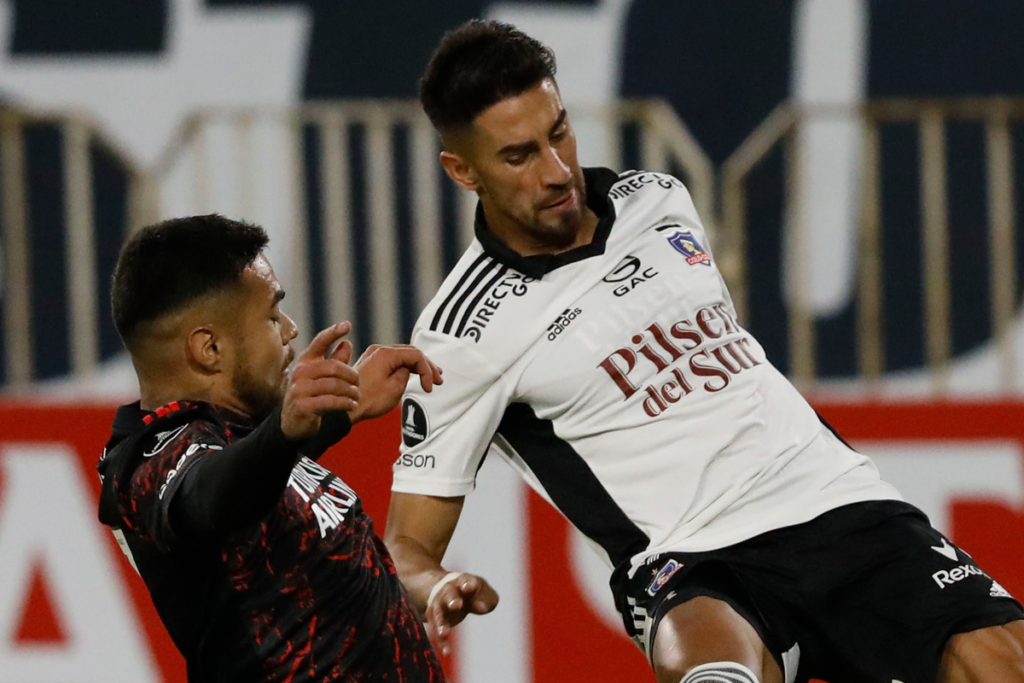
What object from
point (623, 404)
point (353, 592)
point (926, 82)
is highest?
point (926, 82)

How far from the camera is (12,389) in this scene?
6023mm

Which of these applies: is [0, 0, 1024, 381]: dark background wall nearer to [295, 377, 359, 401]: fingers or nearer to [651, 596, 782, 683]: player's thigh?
[651, 596, 782, 683]: player's thigh

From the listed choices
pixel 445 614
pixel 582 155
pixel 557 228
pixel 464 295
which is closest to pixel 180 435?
pixel 445 614

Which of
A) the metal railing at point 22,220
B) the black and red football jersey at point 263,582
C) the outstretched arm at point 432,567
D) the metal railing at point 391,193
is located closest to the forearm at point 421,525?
the outstretched arm at point 432,567

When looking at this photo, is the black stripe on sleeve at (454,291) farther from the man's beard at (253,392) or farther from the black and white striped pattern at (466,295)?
the man's beard at (253,392)

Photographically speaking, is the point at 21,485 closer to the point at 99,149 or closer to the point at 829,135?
the point at 99,149

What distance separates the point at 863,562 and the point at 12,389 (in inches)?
157

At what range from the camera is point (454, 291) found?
3262mm

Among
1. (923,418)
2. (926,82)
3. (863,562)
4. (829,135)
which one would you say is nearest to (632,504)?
(863,562)

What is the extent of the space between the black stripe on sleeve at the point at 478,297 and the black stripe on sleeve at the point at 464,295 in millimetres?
16

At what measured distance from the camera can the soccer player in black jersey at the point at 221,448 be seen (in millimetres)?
2471

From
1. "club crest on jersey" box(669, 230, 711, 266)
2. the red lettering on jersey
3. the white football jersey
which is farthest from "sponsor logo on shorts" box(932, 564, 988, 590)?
"club crest on jersey" box(669, 230, 711, 266)

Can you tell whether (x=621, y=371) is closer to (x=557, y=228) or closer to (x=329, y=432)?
(x=557, y=228)

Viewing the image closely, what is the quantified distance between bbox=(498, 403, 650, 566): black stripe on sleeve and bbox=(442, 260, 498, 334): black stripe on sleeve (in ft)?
0.69
